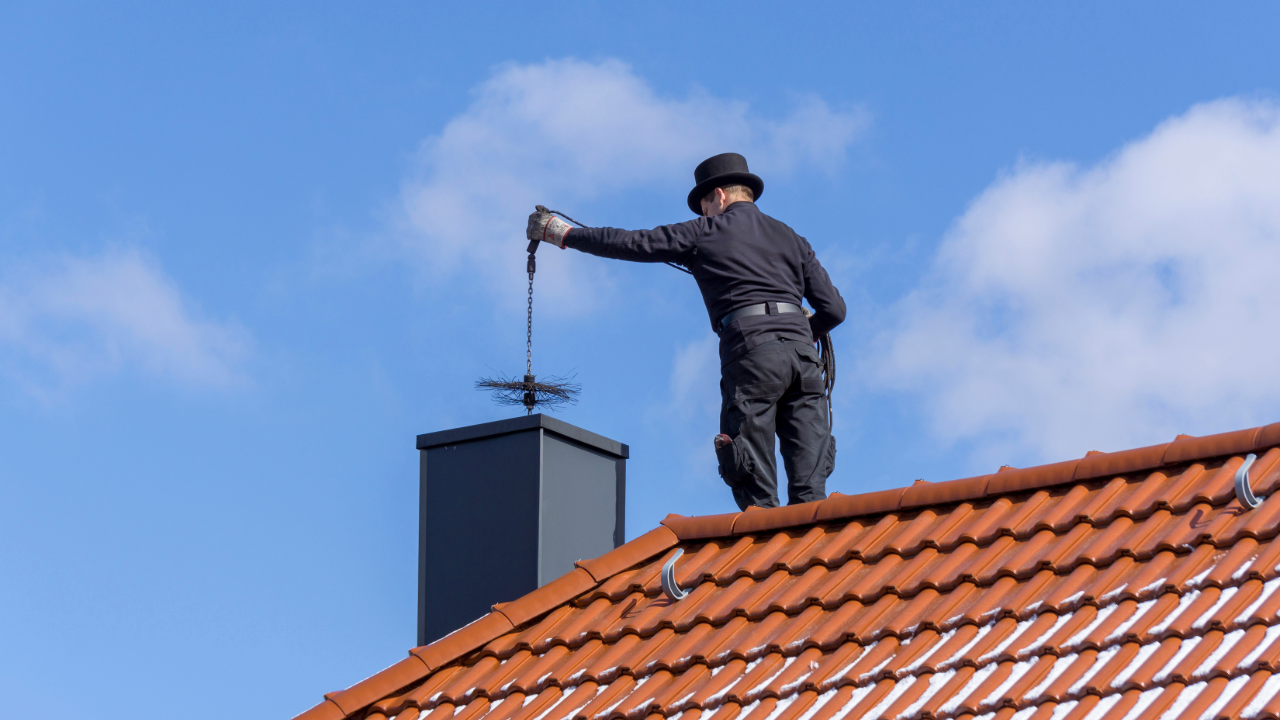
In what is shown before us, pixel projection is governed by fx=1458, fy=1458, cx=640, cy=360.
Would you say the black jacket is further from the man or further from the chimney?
the chimney

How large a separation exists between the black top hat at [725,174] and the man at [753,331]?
0.13m

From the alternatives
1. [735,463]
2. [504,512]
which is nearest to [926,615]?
[735,463]

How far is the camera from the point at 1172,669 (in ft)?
12.6

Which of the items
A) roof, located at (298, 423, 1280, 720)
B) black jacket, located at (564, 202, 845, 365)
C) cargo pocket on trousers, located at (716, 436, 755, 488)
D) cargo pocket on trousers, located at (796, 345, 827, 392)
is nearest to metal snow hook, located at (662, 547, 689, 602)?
roof, located at (298, 423, 1280, 720)

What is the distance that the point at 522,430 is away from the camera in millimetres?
6773

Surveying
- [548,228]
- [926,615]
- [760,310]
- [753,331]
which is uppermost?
[548,228]

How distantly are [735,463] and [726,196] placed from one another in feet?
4.76

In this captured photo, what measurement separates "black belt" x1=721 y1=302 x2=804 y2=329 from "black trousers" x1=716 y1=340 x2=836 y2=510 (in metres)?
0.16

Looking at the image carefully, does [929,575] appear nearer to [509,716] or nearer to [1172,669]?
[1172,669]

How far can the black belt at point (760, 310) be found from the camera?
672 centimetres

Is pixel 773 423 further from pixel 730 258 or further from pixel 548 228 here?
pixel 548 228

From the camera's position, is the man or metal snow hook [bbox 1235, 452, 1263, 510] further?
the man

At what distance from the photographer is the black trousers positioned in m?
6.46

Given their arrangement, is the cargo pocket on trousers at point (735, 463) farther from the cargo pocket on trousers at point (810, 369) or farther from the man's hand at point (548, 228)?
the man's hand at point (548, 228)
